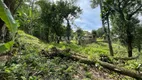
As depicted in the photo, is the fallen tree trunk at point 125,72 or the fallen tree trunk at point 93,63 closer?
the fallen tree trunk at point 125,72

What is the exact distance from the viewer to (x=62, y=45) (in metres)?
28.0

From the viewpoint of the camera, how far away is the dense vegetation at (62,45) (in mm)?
4055

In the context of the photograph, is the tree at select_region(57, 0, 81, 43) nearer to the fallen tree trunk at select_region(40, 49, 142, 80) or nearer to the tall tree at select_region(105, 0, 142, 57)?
the tall tree at select_region(105, 0, 142, 57)

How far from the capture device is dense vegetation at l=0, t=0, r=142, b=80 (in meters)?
4.05

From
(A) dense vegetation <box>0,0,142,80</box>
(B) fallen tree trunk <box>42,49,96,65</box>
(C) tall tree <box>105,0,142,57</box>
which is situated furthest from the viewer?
(C) tall tree <box>105,0,142,57</box>

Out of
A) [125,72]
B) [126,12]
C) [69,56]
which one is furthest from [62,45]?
[125,72]

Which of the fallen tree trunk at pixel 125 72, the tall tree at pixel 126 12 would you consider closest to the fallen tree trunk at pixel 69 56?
the fallen tree trunk at pixel 125 72

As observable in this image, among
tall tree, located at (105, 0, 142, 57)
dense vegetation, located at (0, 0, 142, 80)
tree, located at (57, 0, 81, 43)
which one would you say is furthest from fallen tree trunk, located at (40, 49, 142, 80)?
tree, located at (57, 0, 81, 43)

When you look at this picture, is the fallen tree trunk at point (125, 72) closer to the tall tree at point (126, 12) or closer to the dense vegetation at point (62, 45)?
the dense vegetation at point (62, 45)

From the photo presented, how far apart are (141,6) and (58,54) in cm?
1863

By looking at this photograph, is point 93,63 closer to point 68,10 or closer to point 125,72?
point 125,72

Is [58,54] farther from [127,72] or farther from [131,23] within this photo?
[131,23]

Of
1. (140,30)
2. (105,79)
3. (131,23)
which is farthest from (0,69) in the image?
(140,30)

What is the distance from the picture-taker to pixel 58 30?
120 ft
